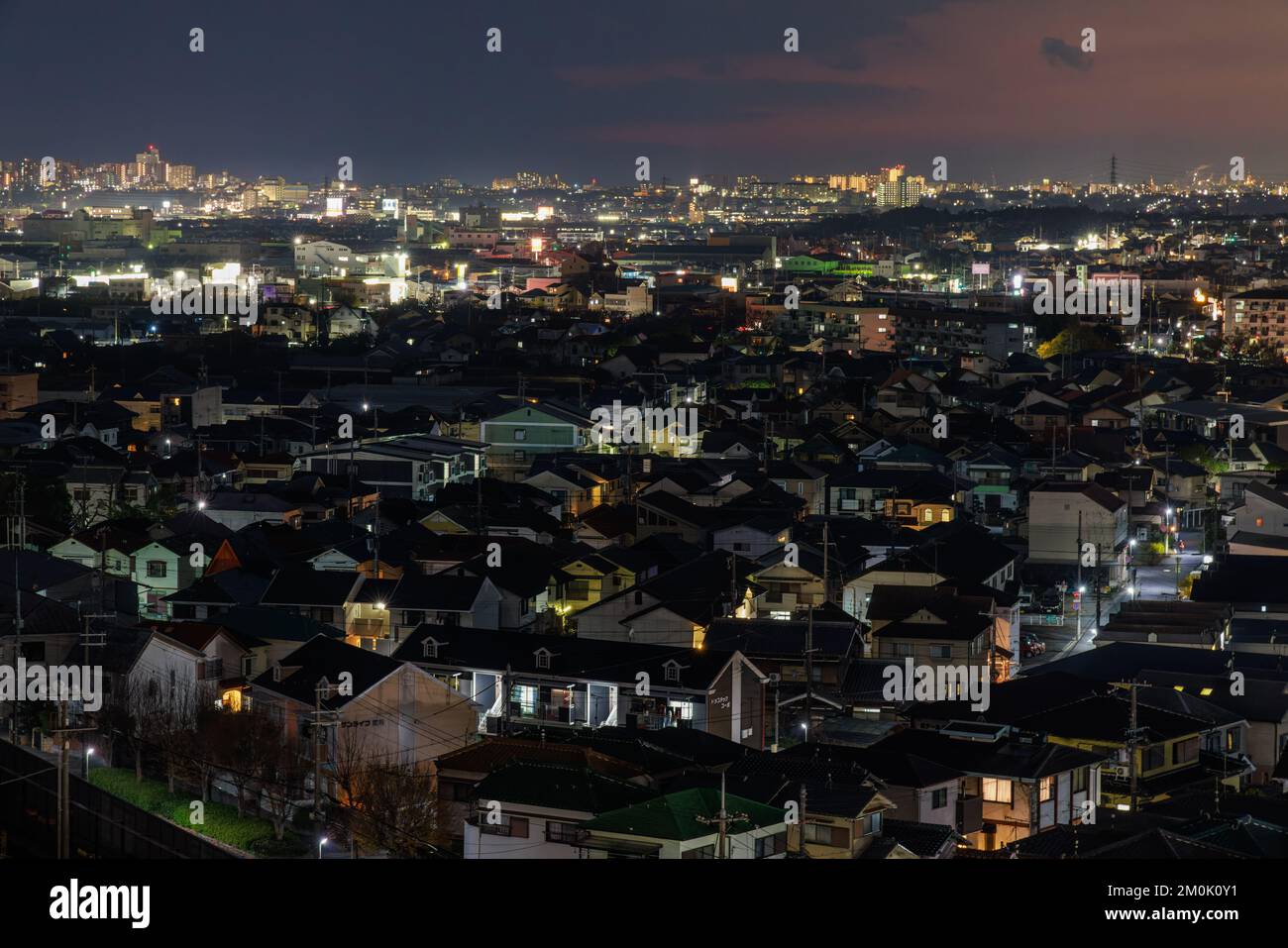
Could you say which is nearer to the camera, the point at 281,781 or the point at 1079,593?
the point at 281,781

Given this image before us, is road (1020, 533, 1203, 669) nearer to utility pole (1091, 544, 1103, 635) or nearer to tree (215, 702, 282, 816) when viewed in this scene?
utility pole (1091, 544, 1103, 635)

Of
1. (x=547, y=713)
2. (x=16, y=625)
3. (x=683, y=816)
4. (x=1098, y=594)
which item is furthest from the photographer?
(x=1098, y=594)

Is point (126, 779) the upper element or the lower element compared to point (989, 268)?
lower

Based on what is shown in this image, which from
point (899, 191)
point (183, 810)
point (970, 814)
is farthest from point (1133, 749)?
point (899, 191)

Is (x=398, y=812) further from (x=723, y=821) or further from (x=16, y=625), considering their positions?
(x=16, y=625)
